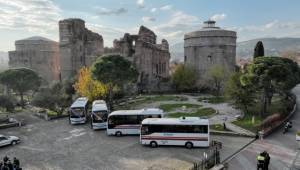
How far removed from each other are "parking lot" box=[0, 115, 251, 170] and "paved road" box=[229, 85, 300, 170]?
1313mm

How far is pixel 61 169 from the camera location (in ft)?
67.7

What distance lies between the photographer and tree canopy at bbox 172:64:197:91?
63.4 metres

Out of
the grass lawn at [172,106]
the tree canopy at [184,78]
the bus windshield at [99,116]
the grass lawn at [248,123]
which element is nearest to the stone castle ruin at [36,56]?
the tree canopy at [184,78]

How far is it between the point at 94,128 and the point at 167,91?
35.4 m

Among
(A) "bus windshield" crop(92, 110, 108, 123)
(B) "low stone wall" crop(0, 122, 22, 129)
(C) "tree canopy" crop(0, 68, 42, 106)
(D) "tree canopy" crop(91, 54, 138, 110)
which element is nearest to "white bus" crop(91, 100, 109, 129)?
(A) "bus windshield" crop(92, 110, 108, 123)

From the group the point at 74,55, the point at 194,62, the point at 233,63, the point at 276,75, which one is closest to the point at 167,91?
the point at 194,62

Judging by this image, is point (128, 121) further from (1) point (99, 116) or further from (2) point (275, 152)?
(2) point (275, 152)

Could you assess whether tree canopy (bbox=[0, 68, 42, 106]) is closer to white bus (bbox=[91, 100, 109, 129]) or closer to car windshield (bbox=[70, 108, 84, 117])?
car windshield (bbox=[70, 108, 84, 117])

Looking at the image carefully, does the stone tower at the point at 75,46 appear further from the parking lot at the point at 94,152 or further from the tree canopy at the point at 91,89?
the parking lot at the point at 94,152

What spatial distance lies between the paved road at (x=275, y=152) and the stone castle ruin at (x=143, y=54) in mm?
40587

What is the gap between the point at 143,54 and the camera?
220 ft

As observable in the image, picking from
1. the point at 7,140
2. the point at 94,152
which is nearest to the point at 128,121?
the point at 94,152

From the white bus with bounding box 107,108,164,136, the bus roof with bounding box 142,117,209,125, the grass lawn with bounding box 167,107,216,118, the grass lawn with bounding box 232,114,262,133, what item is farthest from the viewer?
the grass lawn with bounding box 167,107,216,118

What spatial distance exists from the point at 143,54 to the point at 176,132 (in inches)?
1726
